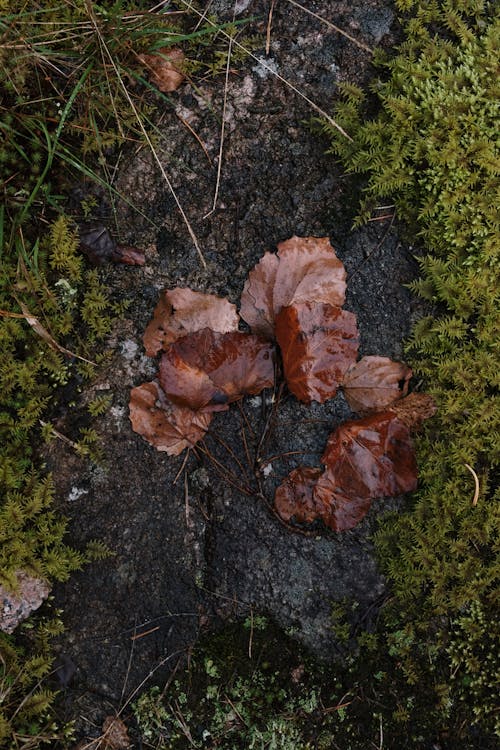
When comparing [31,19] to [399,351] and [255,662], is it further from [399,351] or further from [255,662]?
[255,662]

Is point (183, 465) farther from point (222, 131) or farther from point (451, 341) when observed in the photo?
point (222, 131)

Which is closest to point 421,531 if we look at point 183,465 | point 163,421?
point 183,465

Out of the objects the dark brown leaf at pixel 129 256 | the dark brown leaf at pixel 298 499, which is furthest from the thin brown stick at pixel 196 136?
the dark brown leaf at pixel 298 499

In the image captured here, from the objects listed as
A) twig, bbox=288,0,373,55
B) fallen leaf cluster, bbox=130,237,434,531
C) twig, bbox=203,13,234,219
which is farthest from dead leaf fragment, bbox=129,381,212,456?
twig, bbox=288,0,373,55

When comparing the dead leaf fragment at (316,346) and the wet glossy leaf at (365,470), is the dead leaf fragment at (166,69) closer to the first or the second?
the dead leaf fragment at (316,346)

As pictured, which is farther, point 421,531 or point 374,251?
point 374,251

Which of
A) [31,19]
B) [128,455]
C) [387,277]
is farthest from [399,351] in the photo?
[31,19]

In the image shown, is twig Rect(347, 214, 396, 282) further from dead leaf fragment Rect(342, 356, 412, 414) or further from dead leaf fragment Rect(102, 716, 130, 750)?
dead leaf fragment Rect(102, 716, 130, 750)
